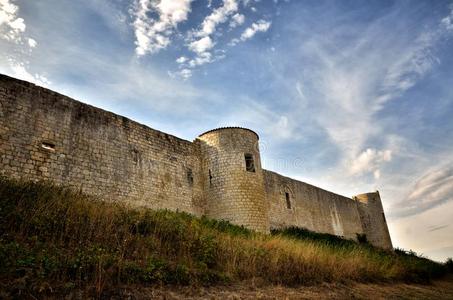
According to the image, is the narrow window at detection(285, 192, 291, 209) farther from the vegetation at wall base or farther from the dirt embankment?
the dirt embankment

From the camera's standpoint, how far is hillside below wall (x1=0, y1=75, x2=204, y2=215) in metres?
8.45

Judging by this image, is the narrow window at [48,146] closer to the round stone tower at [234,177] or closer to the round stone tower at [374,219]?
the round stone tower at [234,177]

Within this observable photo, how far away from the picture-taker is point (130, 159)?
36.0 feet

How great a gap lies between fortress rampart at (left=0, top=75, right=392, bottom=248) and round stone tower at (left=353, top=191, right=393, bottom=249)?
1221cm

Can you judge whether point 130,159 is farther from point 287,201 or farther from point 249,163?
point 287,201

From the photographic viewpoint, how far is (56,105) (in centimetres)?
949

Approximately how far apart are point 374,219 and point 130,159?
921 inches

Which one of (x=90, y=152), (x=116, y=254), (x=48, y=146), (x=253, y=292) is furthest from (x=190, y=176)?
(x=253, y=292)

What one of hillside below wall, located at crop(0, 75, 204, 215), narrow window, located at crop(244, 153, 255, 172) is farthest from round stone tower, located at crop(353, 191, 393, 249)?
hillside below wall, located at crop(0, 75, 204, 215)

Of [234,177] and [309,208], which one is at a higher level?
[309,208]

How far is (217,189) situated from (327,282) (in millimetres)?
6993

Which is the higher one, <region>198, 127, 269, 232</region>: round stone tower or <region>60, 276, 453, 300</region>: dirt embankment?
<region>198, 127, 269, 232</region>: round stone tower

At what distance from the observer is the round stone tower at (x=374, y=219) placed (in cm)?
2620

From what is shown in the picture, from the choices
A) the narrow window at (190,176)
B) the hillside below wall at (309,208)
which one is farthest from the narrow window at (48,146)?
the hillside below wall at (309,208)
